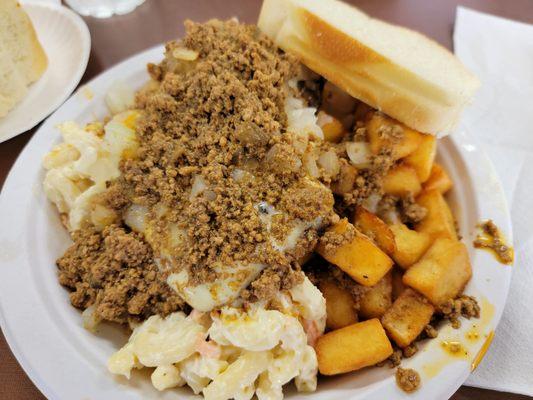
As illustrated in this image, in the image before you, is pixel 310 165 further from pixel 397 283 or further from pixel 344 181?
pixel 397 283

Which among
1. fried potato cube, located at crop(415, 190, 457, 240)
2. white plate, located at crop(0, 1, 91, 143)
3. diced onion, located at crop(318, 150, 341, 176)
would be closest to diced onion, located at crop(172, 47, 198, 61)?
diced onion, located at crop(318, 150, 341, 176)

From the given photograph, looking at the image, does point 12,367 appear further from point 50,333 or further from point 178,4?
point 178,4

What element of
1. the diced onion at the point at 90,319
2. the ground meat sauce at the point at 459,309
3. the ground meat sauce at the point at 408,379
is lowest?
the diced onion at the point at 90,319

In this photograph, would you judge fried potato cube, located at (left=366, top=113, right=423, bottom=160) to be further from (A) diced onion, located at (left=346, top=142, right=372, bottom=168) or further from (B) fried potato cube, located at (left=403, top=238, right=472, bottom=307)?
(B) fried potato cube, located at (left=403, top=238, right=472, bottom=307)

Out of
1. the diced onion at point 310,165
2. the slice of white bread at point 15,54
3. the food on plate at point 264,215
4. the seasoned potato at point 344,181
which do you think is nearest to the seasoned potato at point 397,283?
the food on plate at point 264,215

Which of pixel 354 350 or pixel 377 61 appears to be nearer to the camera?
pixel 354 350

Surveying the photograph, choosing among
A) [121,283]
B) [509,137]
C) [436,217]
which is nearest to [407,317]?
Answer: [436,217]

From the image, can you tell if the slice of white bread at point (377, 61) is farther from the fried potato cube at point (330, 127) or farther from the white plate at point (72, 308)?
the white plate at point (72, 308)
